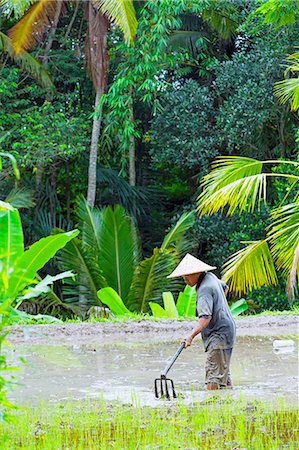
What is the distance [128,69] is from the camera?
18984 millimetres

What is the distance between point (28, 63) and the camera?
19062 millimetres

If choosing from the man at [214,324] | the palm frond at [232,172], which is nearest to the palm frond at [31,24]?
the palm frond at [232,172]

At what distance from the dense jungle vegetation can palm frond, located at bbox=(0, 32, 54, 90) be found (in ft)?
0.10

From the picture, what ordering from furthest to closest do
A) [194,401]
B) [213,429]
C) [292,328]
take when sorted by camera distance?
[292,328] < [194,401] < [213,429]

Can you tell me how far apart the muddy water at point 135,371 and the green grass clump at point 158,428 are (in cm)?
51

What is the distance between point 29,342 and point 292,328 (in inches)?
153

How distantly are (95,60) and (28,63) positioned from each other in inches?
58.7

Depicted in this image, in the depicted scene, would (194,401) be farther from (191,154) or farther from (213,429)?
(191,154)

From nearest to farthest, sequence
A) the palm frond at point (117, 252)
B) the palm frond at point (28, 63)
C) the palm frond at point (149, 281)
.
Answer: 1. the palm frond at point (149, 281)
2. the palm frond at point (117, 252)
3. the palm frond at point (28, 63)

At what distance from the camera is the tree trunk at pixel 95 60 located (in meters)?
18.5

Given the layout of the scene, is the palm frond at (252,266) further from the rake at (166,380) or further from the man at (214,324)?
the rake at (166,380)

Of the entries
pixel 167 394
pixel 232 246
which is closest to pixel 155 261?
pixel 232 246

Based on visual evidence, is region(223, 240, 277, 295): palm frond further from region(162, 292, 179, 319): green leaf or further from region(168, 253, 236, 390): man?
region(162, 292, 179, 319): green leaf

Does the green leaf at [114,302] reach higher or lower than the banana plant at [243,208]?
lower
